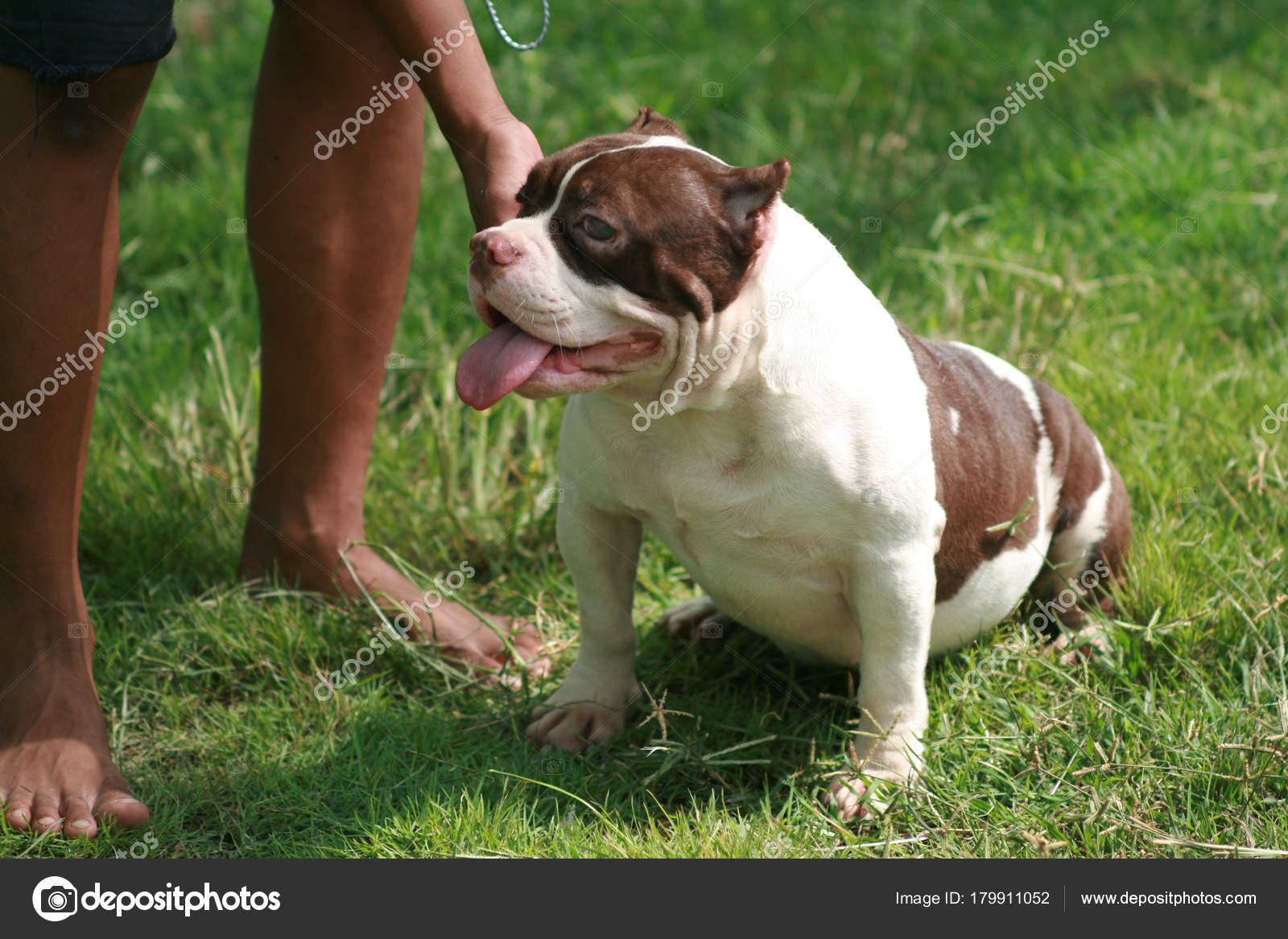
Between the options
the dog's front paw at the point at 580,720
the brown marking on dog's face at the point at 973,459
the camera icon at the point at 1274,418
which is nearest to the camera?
the brown marking on dog's face at the point at 973,459

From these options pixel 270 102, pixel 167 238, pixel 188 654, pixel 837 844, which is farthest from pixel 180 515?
pixel 837 844

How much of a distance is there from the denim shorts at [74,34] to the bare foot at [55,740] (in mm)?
1111

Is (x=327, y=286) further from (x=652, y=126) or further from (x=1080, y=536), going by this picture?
(x=1080, y=536)

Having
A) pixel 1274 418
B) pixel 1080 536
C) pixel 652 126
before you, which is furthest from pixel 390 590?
pixel 1274 418

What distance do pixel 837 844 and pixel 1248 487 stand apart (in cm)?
165

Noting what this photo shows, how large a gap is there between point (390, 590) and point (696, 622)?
799 mm

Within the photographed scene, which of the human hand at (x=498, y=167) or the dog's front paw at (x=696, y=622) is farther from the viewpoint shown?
the dog's front paw at (x=696, y=622)

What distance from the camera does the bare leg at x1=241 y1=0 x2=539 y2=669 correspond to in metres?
3.14

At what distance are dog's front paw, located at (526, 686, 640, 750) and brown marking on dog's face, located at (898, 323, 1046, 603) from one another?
76 centimetres

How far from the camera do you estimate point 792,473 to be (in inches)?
99.2

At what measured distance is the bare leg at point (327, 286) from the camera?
314 cm

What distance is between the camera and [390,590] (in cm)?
344

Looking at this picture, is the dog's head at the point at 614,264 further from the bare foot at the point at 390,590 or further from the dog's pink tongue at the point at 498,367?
the bare foot at the point at 390,590
